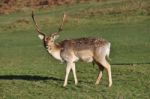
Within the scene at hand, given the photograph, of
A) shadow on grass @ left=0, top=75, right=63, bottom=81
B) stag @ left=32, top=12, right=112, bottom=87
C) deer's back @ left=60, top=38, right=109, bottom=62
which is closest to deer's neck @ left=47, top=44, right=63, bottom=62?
stag @ left=32, top=12, right=112, bottom=87

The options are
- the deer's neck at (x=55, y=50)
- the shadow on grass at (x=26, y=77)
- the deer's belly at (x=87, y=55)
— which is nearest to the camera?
the deer's belly at (x=87, y=55)

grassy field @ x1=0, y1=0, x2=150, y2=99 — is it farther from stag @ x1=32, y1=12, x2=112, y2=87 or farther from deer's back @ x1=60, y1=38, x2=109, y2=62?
deer's back @ x1=60, y1=38, x2=109, y2=62

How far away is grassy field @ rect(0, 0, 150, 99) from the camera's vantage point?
14.4 metres

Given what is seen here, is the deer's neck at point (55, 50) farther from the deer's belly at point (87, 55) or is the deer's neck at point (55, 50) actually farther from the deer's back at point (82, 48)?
the deer's belly at point (87, 55)

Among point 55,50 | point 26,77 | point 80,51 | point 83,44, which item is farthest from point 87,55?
point 26,77

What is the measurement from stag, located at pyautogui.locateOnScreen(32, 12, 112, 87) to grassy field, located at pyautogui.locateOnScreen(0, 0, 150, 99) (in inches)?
24.4

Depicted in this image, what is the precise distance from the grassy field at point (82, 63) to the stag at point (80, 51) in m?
0.62

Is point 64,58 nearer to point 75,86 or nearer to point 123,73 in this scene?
point 75,86

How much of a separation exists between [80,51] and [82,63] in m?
6.94

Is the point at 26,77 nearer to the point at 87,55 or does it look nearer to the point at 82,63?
the point at 87,55

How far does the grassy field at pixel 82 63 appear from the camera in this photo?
47.1 feet

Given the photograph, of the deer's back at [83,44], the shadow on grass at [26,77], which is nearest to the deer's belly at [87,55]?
the deer's back at [83,44]

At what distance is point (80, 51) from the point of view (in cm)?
1520

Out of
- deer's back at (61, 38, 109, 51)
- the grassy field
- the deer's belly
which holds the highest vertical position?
deer's back at (61, 38, 109, 51)
